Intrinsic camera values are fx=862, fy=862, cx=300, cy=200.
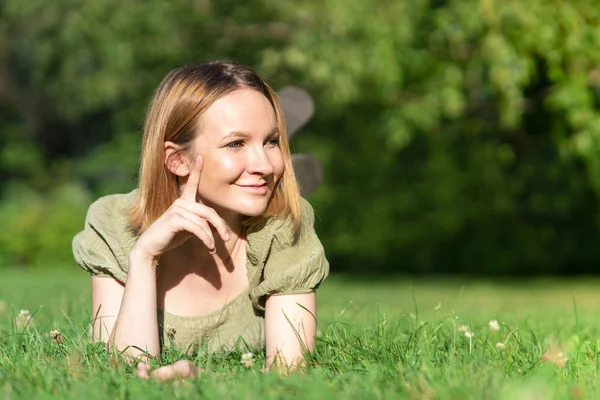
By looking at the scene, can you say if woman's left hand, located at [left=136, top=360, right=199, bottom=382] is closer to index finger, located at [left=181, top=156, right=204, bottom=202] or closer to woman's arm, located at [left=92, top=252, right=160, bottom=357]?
woman's arm, located at [left=92, top=252, right=160, bottom=357]

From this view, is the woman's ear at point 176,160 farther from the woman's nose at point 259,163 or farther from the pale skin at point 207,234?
the woman's nose at point 259,163

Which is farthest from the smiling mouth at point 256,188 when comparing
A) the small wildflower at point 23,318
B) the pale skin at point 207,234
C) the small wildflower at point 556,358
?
the small wildflower at point 556,358

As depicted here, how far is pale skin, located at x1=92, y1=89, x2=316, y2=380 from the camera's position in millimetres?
3020

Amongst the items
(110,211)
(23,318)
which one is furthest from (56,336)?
(110,211)

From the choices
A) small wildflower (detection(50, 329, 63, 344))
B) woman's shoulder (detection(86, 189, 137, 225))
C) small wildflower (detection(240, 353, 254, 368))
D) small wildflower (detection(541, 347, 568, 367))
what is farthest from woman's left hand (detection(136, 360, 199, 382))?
small wildflower (detection(541, 347, 568, 367))

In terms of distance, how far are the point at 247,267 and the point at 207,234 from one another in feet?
1.36

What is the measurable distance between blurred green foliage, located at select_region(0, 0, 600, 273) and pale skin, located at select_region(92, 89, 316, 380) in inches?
294

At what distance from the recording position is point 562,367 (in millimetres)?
2822

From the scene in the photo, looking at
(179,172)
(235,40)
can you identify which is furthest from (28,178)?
(179,172)

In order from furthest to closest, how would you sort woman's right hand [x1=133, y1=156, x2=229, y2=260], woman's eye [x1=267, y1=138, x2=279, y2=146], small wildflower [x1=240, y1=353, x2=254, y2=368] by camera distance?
1. woman's eye [x1=267, y1=138, x2=279, y2=146]
2. woman's right hand [x1=133, y1=156, x2=229, y2=260]
3. small wildflower [x1=240, y1=353, x2=254, y2=368]

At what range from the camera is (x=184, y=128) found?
10.5ft

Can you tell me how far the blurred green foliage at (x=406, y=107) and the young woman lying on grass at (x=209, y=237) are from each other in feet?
24.2

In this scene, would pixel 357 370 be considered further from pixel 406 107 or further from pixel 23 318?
pixel 406 107

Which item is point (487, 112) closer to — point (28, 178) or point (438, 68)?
point (438, 68)
